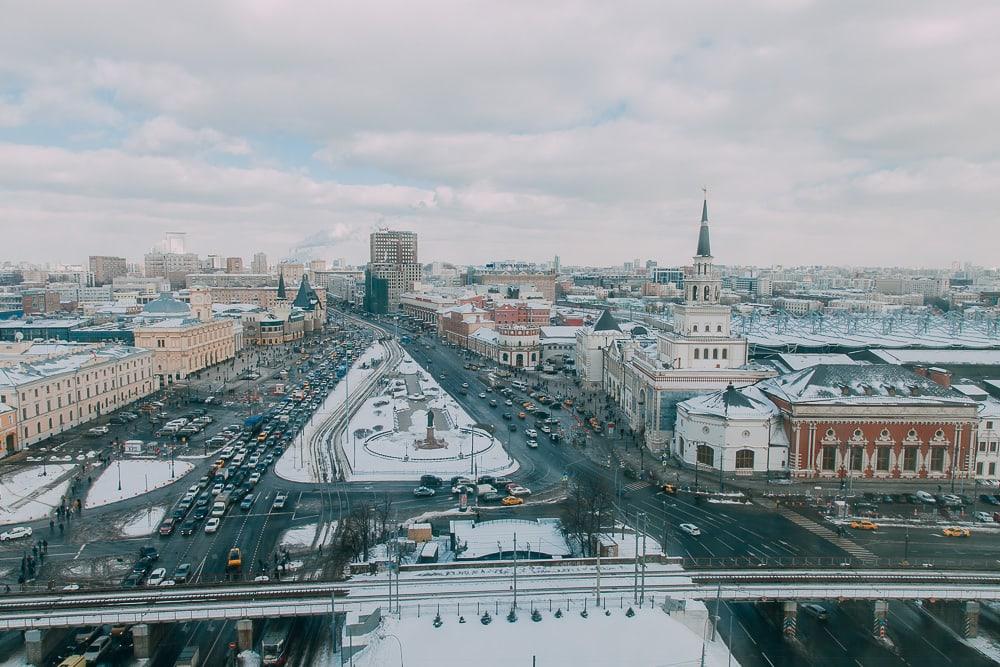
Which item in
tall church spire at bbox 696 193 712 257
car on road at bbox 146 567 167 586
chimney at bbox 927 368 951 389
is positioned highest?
→ tall church spire at bbox 696 193 712 257

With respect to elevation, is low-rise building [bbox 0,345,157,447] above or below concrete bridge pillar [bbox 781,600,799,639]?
above

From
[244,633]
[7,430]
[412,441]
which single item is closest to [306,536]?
[244,633]

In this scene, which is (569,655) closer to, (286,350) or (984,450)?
(984,450)

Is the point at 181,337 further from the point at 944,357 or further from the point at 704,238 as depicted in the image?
the point at 944,357

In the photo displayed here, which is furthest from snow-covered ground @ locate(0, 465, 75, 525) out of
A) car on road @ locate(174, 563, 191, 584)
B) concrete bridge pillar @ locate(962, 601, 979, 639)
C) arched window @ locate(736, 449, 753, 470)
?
concrete bridge pillar @ locate(962, 601, 979, 639)

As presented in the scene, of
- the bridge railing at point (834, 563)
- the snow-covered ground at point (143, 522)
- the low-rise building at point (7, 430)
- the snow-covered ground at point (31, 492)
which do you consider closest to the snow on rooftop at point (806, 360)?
the bridge railing at point (834, 563)

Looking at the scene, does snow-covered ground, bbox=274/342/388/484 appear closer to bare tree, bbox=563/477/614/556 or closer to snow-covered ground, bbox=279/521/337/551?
snow-covered ground, bbox=279/521/337/551

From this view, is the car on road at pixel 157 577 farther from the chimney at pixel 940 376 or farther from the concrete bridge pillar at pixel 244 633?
the chimney at pixel 940 376
